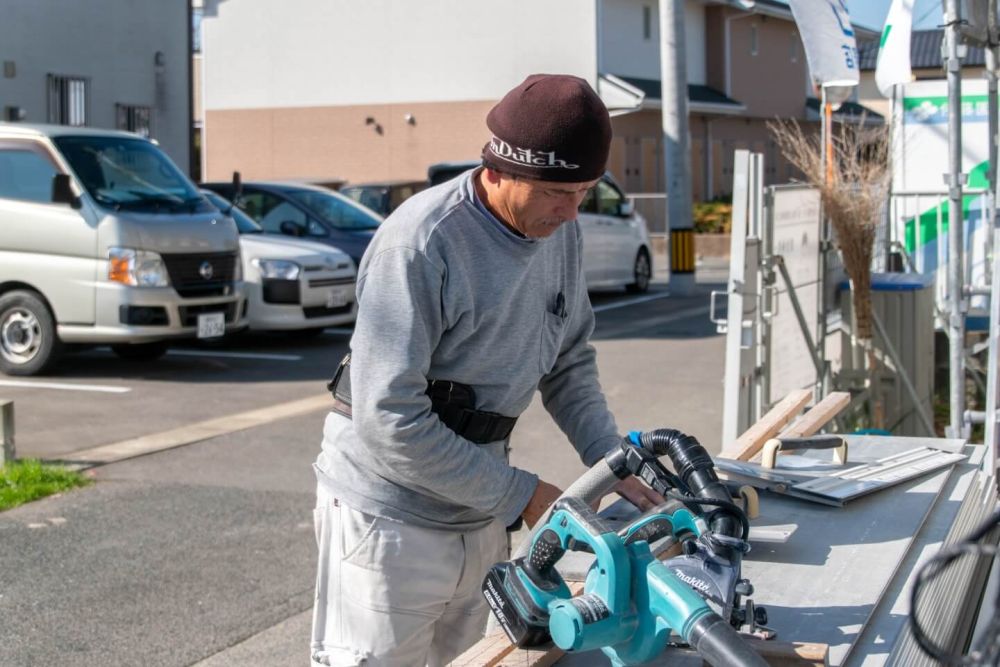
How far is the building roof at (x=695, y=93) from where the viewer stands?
30.0 m

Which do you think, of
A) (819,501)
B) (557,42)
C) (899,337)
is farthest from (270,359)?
(557,42)

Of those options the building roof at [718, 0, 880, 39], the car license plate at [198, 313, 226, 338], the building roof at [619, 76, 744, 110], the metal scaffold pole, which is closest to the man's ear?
the metal scaffold pole

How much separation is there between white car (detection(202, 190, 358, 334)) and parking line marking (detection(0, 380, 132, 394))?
245cm

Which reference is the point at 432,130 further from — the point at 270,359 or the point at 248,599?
the point at 248,599

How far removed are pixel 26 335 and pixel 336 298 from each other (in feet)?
10.5

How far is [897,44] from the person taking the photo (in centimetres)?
749

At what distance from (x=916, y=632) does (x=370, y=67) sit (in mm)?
32787

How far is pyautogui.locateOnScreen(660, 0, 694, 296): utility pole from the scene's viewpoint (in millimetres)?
18891

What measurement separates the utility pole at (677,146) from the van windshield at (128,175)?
8.84m

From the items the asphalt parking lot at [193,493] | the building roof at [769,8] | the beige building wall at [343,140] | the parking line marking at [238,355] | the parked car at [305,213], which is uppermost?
the building roof at [769,8]

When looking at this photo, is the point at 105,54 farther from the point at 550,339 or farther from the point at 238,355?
the point at 550,339

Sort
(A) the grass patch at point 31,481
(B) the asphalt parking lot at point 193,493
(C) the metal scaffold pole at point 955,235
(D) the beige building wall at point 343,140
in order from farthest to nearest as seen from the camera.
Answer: (D) the beige building wall at point 343,140 → (A) the grass patch at point 31,481 → (C) the metal scaffold pole at point 955,235 → (B) the asphalt parking lot at point 193,493

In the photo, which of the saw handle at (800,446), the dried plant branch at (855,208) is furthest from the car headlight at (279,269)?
the saw handle at (800,446)

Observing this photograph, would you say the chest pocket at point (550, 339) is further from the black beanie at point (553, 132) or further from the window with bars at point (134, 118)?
the window with bars at point (134, 118)
